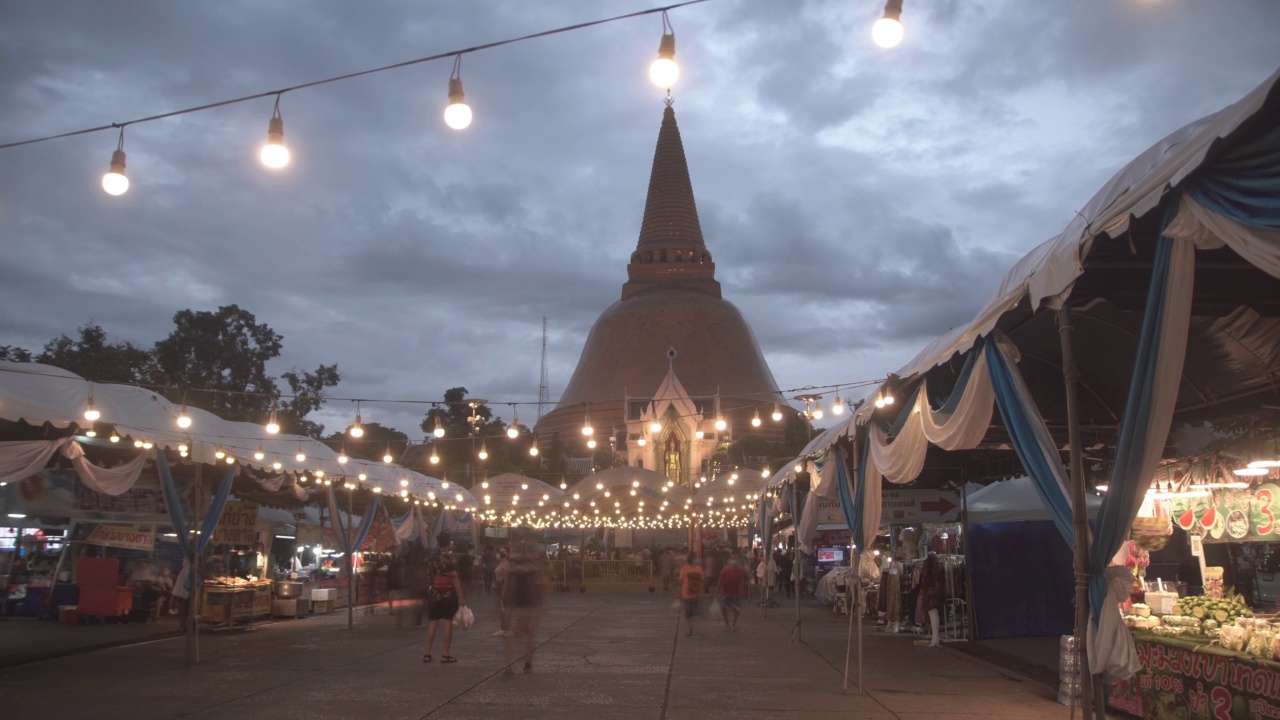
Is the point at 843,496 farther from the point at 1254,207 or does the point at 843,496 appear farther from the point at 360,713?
the point at 1254,207

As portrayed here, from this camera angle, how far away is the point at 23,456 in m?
12.5

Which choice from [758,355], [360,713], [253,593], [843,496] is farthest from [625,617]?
[758,355]

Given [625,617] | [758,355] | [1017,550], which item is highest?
[758,355]

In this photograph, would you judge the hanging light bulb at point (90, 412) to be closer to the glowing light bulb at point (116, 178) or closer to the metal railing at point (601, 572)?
the glowing light bulb at point (116, 178)

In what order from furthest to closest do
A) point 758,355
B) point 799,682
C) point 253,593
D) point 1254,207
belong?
point 758,355 < point 253,593 < point 799,682 < point 1254,207

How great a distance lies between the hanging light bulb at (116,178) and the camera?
8.24 m

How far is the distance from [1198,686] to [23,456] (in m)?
13.5

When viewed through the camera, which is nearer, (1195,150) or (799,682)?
(1195,150)

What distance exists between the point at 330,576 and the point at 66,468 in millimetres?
13870

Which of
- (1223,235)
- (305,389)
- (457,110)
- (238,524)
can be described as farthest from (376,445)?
(1223,235)

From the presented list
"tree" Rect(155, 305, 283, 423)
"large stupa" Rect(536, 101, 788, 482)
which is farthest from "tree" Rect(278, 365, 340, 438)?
"large stupa" Rect(536, 101, 788, 482)

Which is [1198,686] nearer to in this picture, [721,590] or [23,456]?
A: [721,590]

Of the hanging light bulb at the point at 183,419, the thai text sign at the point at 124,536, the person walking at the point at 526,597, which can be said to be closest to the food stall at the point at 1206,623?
the person walking at the point at 526,597

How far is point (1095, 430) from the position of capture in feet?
36.1
